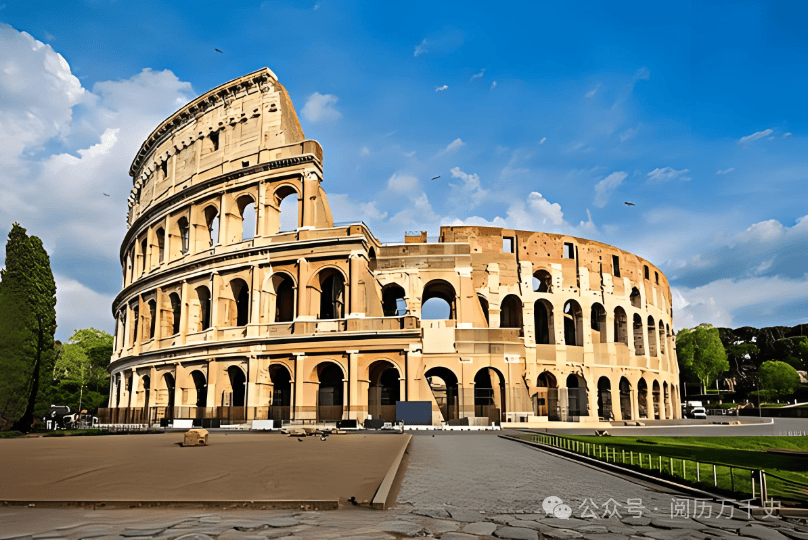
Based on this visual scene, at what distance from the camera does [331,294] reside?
42.8 metres

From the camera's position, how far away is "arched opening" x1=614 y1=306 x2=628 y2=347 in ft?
173

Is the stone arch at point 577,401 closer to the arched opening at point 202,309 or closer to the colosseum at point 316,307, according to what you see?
the colosseum at point 316,307

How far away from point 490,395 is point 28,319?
28565 millimetres

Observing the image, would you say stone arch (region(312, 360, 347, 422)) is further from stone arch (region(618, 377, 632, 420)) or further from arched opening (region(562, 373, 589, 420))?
stone arch (region(618, 377, 632, 420))

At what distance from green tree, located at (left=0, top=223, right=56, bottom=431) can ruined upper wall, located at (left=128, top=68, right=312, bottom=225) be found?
14291mm

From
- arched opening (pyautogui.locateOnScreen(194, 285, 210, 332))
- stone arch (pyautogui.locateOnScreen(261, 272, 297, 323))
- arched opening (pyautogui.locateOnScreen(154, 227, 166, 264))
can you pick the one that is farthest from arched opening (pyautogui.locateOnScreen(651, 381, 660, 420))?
arched opening (pyautogui.locateOnScreen(154, 227, 166, 264))

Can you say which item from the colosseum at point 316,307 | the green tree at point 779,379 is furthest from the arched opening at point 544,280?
the green tree at point 779,379

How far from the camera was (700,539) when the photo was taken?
257 inches

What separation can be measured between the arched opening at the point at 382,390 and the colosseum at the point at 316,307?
144 millimetres

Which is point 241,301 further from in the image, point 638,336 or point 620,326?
point 638,336

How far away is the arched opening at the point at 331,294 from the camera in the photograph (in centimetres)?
3922

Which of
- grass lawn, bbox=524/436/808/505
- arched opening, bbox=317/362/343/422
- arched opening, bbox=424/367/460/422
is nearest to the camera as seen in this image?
grass lawn, bbox=524/436/808/505

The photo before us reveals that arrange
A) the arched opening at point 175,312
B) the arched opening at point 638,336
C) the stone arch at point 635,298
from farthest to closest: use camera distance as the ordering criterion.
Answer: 1. the stone arch at point 635,298
2. the arched opening at point 638,336
3. the arched opening at point 175,312

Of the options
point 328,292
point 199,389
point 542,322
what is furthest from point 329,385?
point 542,322
